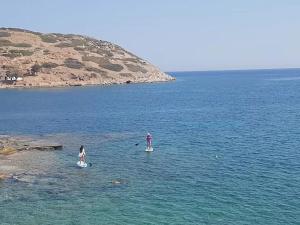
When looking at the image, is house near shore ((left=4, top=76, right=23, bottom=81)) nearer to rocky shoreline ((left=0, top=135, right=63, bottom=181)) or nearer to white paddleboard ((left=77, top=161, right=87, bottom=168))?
rocky shoreline ((left=0, top=135, right=63, bottom=181))

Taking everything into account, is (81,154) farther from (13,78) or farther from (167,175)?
(13,78)

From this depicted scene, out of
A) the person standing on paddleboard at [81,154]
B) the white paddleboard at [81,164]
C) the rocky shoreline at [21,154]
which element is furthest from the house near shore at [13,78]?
the white paddleboard at [81,164]

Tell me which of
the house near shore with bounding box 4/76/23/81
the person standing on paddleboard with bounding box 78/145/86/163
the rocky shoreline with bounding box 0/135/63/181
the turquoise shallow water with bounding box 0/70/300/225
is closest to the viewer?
the turquoise shallow water with bounding box 0/70/300/225

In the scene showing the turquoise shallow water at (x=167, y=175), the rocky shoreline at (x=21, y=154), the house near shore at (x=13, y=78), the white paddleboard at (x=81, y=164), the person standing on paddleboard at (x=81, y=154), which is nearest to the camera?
the turquoise shallow water at (x=167, y=175)

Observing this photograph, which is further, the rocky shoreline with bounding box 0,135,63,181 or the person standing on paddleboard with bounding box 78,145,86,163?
the person standing on paddleboard with bounding box 78,145,86,163

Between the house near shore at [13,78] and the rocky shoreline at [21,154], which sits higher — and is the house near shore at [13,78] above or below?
above

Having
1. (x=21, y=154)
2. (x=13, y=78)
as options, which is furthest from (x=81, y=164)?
(x=13, y=78)

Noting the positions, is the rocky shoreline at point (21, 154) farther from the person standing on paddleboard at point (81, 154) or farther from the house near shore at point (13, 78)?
the house near shore at point (13, 78)

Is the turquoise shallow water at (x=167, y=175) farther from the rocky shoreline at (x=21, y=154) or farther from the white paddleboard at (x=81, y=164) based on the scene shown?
the rocky shoreline at (x=21, y=154)

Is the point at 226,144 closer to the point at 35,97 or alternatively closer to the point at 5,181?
the point at 5,181

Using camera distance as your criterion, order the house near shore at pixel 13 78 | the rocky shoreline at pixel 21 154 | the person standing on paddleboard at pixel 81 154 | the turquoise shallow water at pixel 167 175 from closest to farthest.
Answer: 1. the turquoise shallow water at pixel 167 175
2. the rocky shoreline at pixel 21 154
3. the person standing on paddleboard at pixel 81 154
4. the house near shore at pixel 13 78

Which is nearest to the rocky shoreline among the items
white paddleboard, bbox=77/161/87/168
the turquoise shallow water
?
the turquoise shallow water

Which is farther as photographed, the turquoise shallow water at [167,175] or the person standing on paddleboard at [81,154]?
the person standing on paddleboard at [81,154]

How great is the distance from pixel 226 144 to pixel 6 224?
3406 cm
